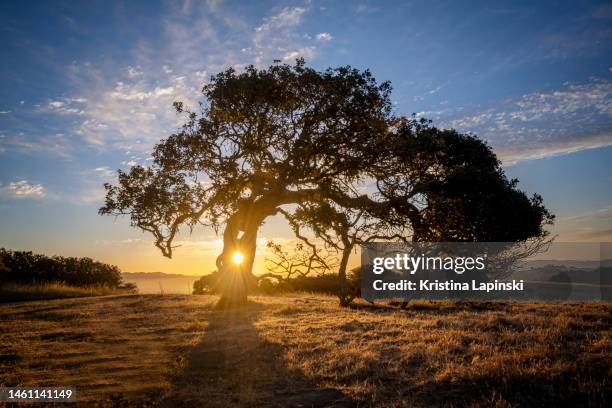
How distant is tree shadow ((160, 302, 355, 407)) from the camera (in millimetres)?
7605

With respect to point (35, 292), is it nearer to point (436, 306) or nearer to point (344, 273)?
point (344, 273)

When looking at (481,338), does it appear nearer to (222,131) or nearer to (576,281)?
(222,131)

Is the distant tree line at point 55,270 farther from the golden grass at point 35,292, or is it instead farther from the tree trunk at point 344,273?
the tree trunk at point 344,273

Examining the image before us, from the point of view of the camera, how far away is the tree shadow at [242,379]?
761 cm

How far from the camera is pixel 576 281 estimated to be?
160 feet

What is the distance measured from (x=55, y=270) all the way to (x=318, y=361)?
37316mm

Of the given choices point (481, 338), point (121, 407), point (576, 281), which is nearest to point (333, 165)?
point (481, 338)

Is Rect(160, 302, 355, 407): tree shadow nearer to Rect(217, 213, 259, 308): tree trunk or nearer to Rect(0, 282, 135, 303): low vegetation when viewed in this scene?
Rect(217, 213, 259, 308): tree trunk

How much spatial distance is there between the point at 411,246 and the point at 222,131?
1026 cm

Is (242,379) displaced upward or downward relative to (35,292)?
upward

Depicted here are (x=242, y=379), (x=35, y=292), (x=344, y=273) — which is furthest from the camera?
(x=35, y=292)

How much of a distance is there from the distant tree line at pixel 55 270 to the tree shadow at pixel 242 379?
29504 mm

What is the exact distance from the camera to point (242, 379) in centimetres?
917

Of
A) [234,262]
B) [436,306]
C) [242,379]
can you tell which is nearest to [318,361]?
[242,379]
